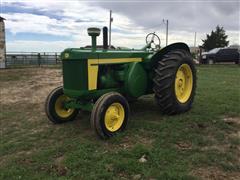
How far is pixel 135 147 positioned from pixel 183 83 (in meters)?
2.51

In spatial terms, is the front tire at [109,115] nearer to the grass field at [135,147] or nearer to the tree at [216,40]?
the grass field at [135,147]

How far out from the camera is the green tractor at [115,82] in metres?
5.33

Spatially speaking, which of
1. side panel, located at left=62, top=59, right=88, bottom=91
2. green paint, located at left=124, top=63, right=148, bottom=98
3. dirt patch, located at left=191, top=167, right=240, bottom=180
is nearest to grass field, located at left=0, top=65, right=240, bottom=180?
dirt patch, located at left=191, top=167, right=240, bottom=180

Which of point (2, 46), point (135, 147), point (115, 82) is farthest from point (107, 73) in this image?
point (2, 46)

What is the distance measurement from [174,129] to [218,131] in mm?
724

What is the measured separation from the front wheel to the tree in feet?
148

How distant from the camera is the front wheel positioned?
6.29 meters

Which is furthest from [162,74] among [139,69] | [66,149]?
[66,149]

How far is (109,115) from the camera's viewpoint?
17.2 feet

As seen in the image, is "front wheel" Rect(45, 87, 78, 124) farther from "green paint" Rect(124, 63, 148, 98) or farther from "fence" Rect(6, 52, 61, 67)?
"fence" Rect(6, 52, 61, 67)

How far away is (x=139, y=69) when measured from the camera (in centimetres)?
624

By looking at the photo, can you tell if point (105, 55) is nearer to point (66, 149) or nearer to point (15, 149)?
point (66, 149)

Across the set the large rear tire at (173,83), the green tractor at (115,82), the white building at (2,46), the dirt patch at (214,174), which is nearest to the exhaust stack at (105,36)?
the green tractor at (115,82)

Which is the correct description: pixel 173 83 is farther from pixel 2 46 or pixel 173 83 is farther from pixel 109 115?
pixel 2 46
